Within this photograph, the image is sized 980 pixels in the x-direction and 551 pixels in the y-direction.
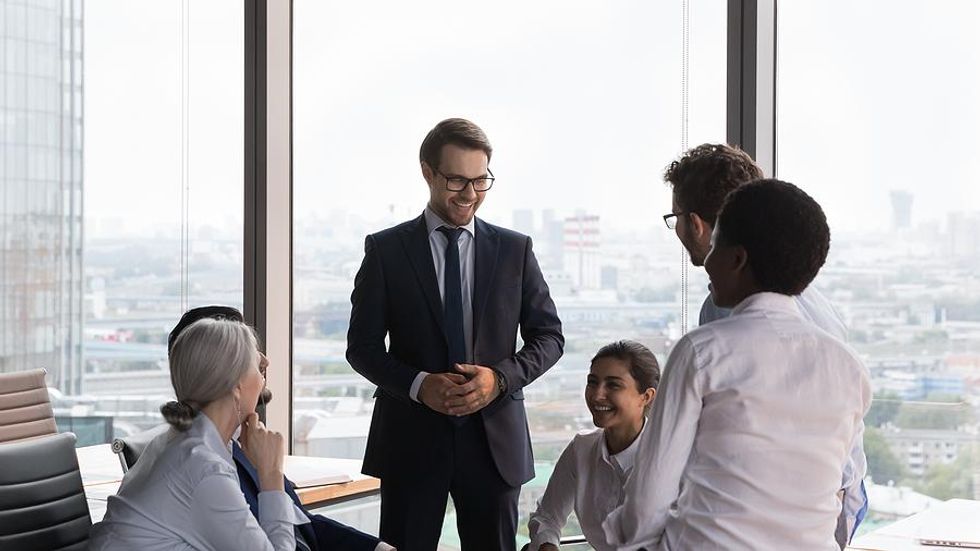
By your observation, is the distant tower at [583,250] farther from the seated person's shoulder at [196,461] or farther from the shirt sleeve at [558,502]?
the seated person's shoulder at [196,461]

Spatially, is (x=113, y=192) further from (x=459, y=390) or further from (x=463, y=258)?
(x=459, y=390)

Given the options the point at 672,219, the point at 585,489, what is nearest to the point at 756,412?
the point at 672,219

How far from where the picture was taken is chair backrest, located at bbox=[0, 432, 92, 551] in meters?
2.38

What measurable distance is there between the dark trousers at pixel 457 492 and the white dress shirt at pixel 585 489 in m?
0.11

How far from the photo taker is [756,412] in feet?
5.09

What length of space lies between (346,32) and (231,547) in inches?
105

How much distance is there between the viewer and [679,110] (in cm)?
364

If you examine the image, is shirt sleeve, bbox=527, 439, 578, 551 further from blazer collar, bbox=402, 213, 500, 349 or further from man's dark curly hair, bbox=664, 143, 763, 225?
man's dark curly hair, bbox=664, 143, 763, 225

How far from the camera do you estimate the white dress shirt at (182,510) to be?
2.07 m

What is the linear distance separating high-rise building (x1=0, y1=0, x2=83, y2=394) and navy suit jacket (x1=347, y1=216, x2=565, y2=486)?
1.84 meters

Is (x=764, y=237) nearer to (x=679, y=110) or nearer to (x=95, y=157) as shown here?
(x=679, y=110)

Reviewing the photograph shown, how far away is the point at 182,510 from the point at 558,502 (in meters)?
1.01

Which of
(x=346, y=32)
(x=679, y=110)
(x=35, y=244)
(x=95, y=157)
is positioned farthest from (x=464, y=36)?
(x=35, y=244)

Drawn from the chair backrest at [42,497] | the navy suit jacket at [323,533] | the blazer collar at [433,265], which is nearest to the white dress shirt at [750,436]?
the navy suit jacket at [323,533]
